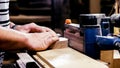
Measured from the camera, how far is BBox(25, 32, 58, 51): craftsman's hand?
133 centimetres

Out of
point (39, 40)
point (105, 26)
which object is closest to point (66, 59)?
point (39, 40)

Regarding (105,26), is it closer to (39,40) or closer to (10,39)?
(39,40)

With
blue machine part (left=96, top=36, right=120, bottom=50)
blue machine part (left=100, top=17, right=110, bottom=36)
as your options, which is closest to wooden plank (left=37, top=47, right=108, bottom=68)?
blue machine part (left=96, top=36, right=120, bottom=50)

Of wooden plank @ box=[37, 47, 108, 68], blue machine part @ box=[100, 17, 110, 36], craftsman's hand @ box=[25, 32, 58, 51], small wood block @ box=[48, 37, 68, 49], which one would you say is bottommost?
wooden plank @ box=[37, 47, 108, 68]

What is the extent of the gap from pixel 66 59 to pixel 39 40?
18 cm

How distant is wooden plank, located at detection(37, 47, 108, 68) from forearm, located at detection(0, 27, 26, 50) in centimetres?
18

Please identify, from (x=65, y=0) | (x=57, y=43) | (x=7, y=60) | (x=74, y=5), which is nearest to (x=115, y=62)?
(x=57, y=43)

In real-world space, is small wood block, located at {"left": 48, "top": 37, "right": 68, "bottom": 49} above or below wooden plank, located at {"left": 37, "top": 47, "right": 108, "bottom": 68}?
above

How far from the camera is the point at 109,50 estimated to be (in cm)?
145

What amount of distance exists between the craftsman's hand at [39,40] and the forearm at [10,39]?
0.14ft

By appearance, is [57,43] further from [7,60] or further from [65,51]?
[7,60]

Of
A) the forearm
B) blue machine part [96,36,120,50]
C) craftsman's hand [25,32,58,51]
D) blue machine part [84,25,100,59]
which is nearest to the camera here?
the forearm

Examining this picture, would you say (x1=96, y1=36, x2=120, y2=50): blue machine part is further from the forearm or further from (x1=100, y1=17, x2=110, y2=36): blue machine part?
the forearm

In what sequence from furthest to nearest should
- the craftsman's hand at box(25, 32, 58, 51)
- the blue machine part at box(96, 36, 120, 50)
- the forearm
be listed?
the blue machine part at box(96, 36, 120, 50) < the craftsman's hand at box(25, 32, 58, 51) < the forearm
